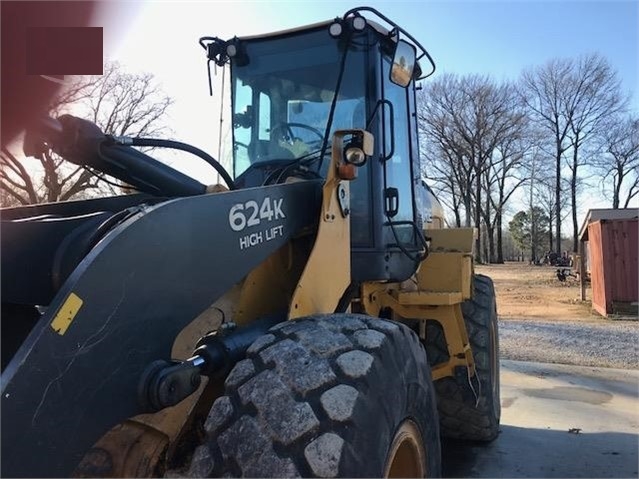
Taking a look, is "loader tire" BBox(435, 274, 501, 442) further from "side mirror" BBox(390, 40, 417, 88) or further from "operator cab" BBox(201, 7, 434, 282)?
"side mirror" BBox(390, 40, 417, 88)

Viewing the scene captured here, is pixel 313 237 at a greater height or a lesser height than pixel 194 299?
greater

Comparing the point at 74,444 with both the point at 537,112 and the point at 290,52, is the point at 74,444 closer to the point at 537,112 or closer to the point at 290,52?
the point at 290,52

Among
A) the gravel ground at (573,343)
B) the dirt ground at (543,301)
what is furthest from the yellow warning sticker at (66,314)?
the dirt ground at (543,301)

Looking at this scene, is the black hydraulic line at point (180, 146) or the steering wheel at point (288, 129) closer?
the black hydraulic line at point (180, 146)

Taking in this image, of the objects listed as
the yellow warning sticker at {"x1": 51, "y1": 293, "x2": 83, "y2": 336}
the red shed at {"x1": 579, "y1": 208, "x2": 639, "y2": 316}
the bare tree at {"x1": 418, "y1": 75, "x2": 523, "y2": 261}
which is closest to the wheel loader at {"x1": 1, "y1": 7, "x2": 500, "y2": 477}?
the yellow warning sticker at {"x1": 51, "y1": 293, "x2": 83, "y2": 336}

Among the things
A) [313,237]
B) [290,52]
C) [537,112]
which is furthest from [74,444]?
[537,112]

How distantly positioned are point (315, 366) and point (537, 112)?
5193 centimetres

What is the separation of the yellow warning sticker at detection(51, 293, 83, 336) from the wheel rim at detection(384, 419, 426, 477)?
1.30m

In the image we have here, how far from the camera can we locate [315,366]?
2088 millimetres
